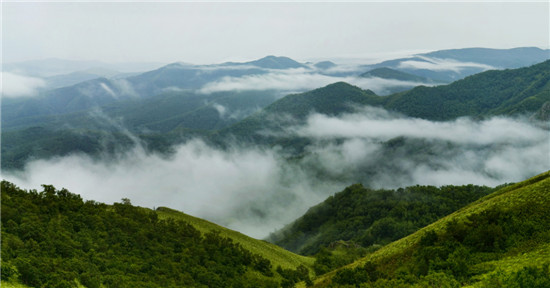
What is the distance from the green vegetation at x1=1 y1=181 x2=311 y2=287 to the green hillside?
2898cm

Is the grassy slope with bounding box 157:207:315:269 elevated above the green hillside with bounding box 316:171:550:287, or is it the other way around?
the green hillside with bounding box 316:171:550:287

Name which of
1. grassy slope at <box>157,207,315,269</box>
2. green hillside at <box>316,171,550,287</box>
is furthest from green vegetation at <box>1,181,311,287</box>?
green hillside at <box>316,171,550,287</box>

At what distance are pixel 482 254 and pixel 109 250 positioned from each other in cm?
5705

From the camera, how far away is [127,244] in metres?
61.2

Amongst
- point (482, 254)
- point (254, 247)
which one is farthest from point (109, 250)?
point (482, 254)

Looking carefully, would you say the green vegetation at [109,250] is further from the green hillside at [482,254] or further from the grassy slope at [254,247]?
the green hillside at [482,254]

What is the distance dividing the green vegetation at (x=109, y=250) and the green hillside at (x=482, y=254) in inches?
1141

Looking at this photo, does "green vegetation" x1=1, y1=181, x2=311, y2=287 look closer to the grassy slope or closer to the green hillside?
the grassy slope

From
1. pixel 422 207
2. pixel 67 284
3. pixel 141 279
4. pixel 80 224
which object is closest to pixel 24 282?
pixel 67 284

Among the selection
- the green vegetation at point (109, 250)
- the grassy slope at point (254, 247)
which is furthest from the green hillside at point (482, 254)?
the grassy slope at point (254, 247)

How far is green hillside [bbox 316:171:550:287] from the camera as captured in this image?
31281mm

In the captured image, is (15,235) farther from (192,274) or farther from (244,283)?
(244,283)

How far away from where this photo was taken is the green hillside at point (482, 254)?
3128cm

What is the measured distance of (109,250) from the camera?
54.1 m
